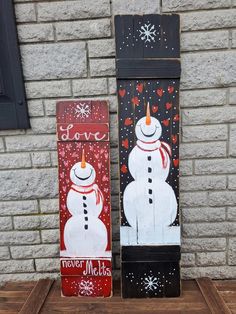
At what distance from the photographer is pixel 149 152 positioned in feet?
6.30

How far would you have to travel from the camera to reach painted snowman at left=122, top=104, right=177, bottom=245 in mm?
1914

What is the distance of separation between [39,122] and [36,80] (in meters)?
0.27

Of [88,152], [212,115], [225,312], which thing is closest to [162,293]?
[225,312]

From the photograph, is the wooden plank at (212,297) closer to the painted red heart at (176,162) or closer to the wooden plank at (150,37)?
the painted red heart at (176,162)

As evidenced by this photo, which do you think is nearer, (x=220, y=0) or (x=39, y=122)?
(x=220, y=0)

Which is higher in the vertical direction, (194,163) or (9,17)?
(9,17)

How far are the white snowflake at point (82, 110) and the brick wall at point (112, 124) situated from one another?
99 mm

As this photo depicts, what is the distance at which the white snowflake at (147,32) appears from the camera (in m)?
1.85

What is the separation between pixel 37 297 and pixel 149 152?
117 centimetres

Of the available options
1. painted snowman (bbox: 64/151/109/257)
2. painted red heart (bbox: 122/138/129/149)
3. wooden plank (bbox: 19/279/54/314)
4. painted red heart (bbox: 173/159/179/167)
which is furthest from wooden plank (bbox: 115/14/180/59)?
wooden plank (bbox: 19/279/54/314)

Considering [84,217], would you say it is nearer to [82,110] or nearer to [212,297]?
[82,110]

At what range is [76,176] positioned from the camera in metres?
1.97

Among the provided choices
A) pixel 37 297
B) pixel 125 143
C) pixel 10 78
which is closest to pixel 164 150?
pixel 125 143

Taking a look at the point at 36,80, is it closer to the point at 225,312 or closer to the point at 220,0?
the point at 220,0
